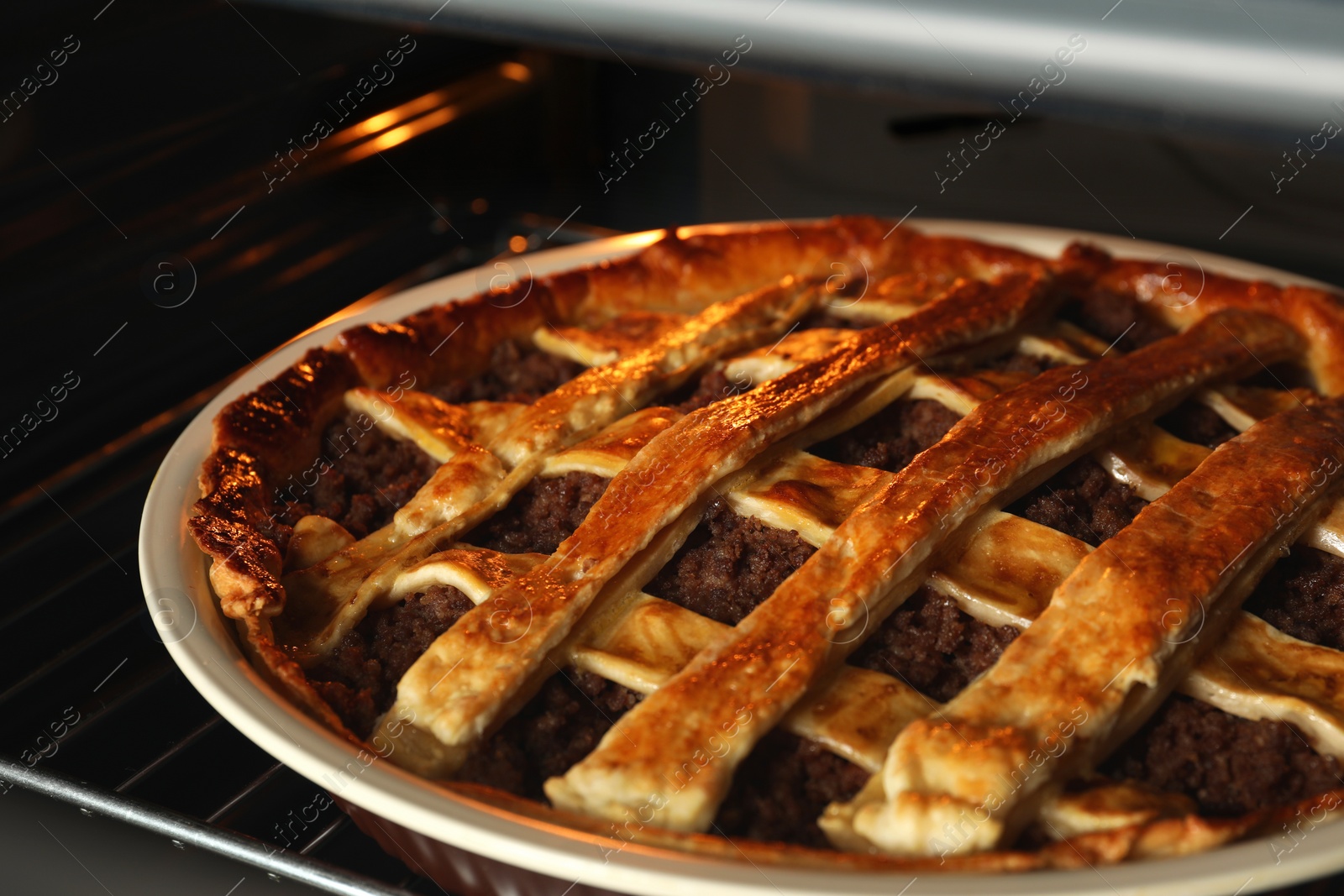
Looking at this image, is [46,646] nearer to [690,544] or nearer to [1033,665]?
[690,544]

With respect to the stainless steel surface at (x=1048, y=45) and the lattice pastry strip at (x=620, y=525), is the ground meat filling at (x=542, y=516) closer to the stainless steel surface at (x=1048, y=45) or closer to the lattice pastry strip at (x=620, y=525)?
the lattice pastry strip at (x=620, y=525)

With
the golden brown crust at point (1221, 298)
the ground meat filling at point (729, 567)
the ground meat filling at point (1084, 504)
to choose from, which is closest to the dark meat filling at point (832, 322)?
the golden brown crust at point (1221, 298)

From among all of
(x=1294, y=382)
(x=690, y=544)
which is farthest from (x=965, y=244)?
(x=690, y=544)

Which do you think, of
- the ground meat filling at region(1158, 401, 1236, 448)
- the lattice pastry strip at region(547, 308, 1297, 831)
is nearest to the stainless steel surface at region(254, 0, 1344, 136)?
the lattice pastry strip at region(547, 308, 1297, 831)

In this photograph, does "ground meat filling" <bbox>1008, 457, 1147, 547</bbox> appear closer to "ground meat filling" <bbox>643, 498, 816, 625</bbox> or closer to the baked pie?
the baked pie

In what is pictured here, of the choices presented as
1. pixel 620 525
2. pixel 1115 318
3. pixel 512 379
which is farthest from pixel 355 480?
pixel 1115 318
